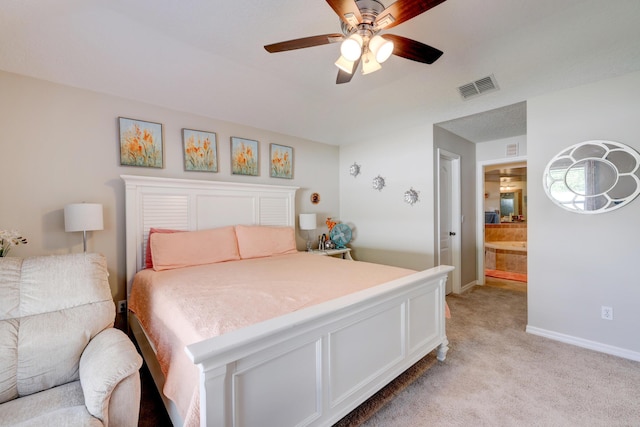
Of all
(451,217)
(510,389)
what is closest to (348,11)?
(510,389)

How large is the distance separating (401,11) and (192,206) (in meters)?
2.61

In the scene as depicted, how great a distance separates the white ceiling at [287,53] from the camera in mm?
1580

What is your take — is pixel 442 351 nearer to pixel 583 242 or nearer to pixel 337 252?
pixel 583 242

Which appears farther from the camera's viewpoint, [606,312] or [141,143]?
[141,143]

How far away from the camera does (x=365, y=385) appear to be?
1555mm

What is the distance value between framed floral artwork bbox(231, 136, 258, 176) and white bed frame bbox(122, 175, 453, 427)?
3.08ft

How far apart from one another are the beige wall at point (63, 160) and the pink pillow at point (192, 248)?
1.65 feet

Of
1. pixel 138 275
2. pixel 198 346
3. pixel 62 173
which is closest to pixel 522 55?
pixel 198 346

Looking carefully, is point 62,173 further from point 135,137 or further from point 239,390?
point 239,390

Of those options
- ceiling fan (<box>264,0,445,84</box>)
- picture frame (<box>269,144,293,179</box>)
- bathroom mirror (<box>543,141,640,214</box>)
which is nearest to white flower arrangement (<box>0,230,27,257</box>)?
ceiling fan (<box>264,0,445,84</box>)

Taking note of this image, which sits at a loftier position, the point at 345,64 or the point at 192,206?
the point at 345,64

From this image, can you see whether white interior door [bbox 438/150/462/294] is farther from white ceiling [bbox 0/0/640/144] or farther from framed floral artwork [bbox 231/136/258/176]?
framed floral artwork [bbox 231/136/258/176]

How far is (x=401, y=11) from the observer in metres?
1.24

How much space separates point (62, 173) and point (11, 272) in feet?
4.08
